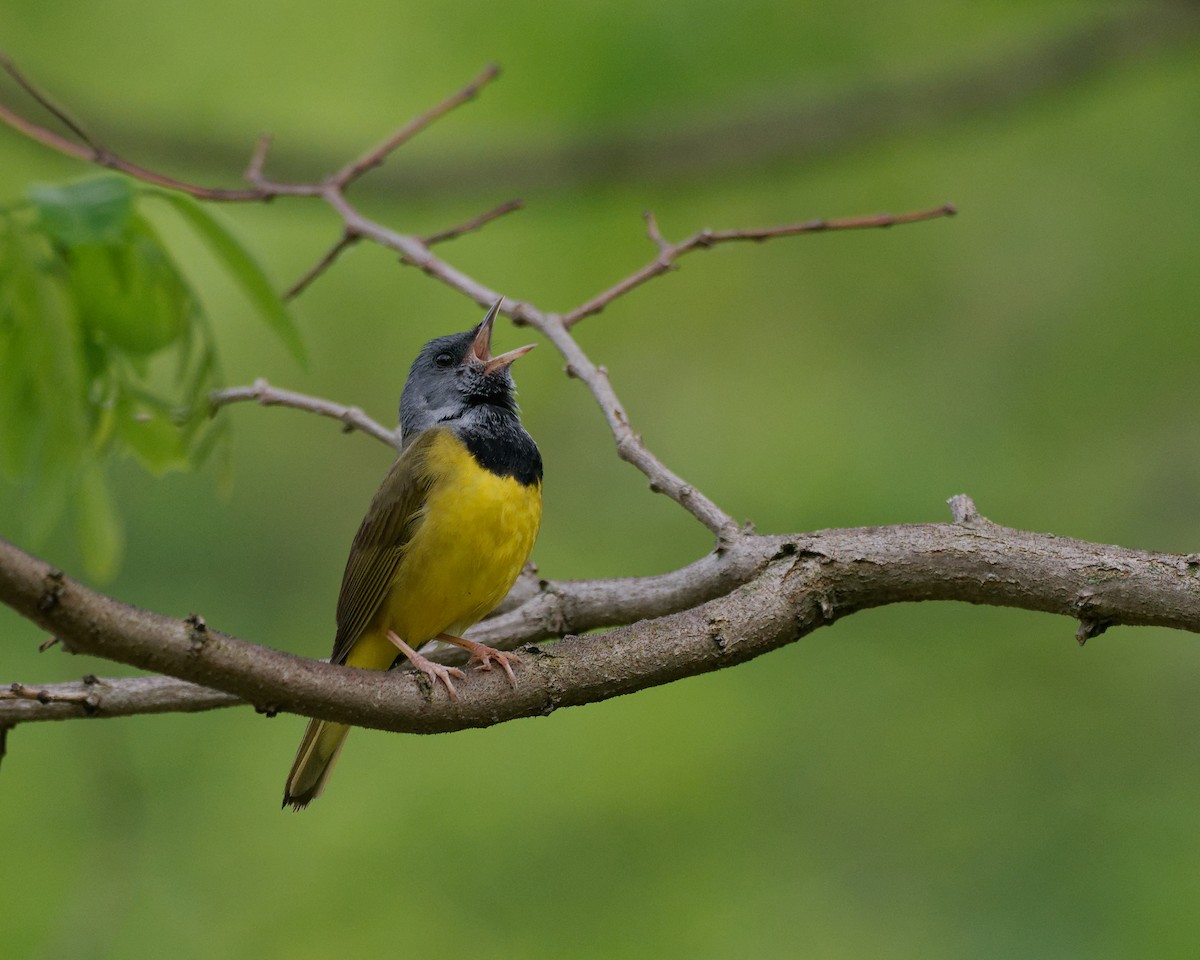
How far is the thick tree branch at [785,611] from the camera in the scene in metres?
3.16

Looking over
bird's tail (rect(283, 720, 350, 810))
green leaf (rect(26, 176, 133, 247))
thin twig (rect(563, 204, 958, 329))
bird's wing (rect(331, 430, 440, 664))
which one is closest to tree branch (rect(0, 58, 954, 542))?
thin twig (rect(563, 204, 958, 329))

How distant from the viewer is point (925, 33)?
9.90 meters

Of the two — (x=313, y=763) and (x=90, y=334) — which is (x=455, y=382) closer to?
(x=313, y=763)

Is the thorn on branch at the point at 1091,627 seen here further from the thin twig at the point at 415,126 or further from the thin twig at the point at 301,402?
the thin twig at the point at 415,126

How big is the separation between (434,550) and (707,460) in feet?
14.9

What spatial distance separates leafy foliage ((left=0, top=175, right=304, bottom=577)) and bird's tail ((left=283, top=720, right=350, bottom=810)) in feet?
4.11

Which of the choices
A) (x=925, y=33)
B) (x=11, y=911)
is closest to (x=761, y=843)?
(x=11, y=911)

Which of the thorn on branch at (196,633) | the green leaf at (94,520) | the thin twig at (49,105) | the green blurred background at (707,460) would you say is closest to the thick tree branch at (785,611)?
the thorn on branch at (196,633)

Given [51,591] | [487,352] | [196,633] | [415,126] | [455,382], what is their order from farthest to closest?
[487,352]
[455,382]
[415,126]
[196,633]
[51,591]

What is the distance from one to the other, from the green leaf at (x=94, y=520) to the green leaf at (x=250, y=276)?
0.61 metres

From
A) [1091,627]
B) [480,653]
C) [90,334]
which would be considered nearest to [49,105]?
[90,334]

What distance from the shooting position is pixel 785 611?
11.5ft

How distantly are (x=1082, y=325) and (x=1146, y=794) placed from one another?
10.9ft

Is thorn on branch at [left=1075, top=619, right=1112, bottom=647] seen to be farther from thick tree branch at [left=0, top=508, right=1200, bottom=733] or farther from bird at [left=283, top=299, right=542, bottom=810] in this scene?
bird at [left=283, top=299, right=542, bottom=810]
